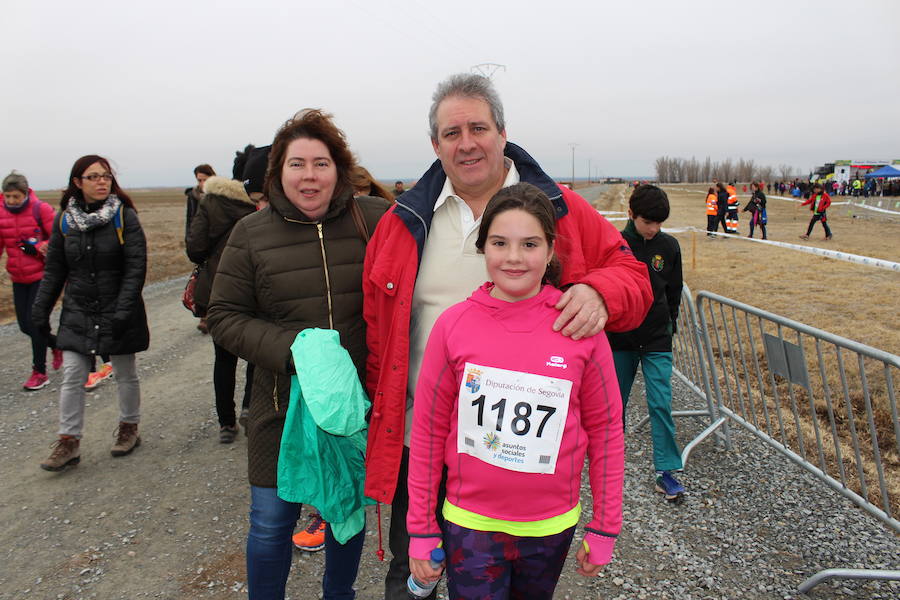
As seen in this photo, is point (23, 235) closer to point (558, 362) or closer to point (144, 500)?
point (144, 500)

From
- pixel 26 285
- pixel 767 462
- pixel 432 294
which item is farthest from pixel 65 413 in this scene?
pixel 767 462

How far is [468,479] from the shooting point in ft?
5.55

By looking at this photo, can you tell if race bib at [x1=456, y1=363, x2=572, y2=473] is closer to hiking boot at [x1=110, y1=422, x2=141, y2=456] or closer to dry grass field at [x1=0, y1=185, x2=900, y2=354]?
hiking boot at [x1=110, y1=422, x2=141, y2=456]

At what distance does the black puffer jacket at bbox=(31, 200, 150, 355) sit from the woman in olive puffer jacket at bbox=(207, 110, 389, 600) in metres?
2.32

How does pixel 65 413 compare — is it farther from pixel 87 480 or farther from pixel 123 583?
pixel 123 583

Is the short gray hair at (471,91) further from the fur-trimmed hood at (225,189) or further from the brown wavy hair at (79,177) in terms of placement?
the brown wavy hair at (79,177)

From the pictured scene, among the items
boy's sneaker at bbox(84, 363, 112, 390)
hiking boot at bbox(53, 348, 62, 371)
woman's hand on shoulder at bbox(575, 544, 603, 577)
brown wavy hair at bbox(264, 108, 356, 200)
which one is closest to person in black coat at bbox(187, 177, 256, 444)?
brown wavy hair at bbox(264, 108, 356, 200)

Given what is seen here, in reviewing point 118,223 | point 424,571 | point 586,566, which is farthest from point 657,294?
point 118,223

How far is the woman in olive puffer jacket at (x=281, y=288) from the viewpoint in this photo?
2.19 meters

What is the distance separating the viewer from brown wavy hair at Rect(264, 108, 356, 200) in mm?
2227

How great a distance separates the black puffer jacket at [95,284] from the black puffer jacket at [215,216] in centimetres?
48

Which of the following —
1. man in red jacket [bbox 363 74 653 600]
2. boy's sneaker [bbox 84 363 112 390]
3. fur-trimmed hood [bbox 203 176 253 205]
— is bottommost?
boy's sneaker [bbox 84 363 112 390]

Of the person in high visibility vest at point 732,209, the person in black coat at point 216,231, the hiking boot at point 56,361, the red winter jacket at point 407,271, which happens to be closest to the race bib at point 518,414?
the red winter jacket at point 407,271

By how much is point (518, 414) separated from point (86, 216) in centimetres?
373
